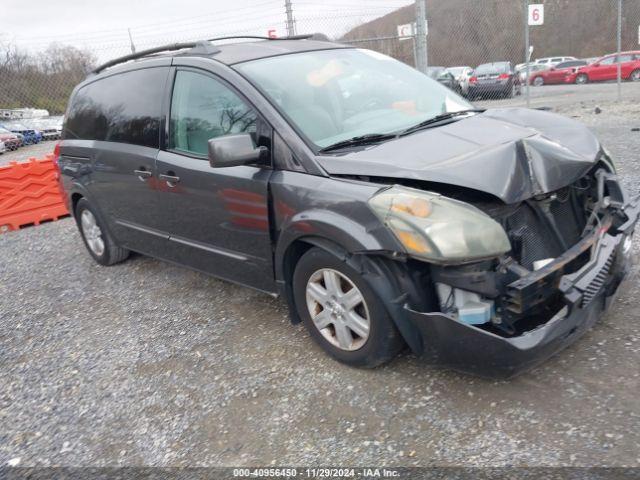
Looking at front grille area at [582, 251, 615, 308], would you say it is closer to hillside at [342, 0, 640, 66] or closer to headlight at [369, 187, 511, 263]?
headlight at [369, 187, 511, 263]

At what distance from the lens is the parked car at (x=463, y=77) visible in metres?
19.8

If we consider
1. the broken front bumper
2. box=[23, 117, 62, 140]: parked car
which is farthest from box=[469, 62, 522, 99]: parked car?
the broken front bumper

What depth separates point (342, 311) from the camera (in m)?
3.00

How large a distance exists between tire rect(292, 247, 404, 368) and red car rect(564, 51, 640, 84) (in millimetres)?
28336

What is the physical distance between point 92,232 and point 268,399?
3231 millimetres

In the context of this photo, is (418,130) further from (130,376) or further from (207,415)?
(130,376)

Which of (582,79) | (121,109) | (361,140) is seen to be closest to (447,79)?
(582,79)

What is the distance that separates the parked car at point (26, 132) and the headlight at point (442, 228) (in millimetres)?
24135

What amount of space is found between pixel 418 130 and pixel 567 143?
82 centimetres

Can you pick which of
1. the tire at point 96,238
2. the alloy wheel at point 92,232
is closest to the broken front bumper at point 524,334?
the tire at point 96,238

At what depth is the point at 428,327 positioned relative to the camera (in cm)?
260

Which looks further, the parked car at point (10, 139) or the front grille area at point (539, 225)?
the parked car at point (10, 139)

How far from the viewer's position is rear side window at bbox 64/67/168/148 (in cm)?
411

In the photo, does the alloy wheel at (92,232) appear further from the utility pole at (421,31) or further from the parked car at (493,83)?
the parked car at (493,83)
